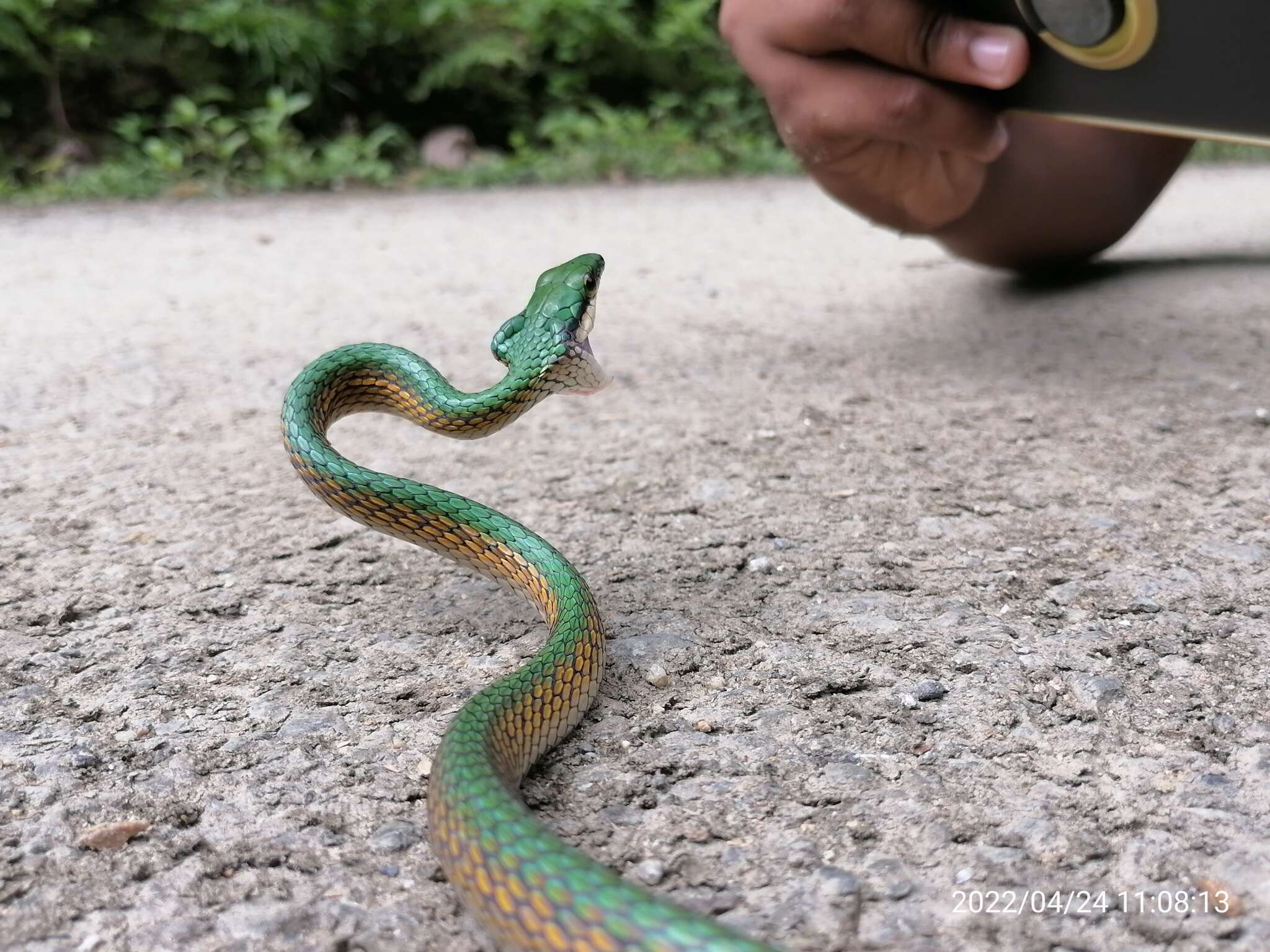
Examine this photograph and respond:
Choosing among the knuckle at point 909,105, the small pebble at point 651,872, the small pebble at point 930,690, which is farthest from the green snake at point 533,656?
the knuckle at point 909,105

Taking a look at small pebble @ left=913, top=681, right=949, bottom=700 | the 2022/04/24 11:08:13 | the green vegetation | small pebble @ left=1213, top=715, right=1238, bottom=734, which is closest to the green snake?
the 2022/04/24 11:08:13

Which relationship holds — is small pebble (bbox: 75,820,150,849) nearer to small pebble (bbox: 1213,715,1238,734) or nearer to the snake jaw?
the snake jaw

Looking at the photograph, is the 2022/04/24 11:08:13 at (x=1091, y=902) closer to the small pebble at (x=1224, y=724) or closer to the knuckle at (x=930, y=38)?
the small pebble at (x=1224, y=724)

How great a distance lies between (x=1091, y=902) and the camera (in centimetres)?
97

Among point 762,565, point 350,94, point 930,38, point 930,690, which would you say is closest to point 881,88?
point 930,38

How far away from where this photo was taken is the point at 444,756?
106cm

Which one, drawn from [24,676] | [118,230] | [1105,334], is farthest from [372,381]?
[118,230]

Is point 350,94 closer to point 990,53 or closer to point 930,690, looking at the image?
point 990,53

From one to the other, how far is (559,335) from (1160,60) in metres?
1.14

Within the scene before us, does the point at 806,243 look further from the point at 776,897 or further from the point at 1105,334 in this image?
the point at 776,897

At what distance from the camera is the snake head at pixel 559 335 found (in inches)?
57.8

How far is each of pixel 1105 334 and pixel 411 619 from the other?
2131 millimetres

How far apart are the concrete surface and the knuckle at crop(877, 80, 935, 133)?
0.59m

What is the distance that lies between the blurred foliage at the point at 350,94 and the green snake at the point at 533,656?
16.9 feet
